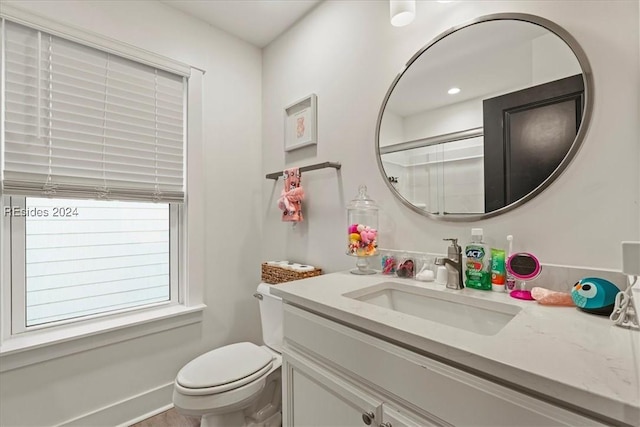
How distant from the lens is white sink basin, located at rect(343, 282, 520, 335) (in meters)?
0.87

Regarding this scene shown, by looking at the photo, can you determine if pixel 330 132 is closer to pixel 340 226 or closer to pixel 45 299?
pixel 340 226

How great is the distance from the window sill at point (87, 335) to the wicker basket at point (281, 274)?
19.2 inches

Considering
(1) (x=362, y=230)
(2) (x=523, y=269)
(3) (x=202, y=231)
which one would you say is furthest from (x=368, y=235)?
(3) (x=202, y=231)

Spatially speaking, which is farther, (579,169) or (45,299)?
(45,299)

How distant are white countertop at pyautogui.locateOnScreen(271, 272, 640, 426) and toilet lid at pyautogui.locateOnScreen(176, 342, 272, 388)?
724 mm

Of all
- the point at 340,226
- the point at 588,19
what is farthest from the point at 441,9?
the point at 340,226

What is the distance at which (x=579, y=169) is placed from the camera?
35.0 inches

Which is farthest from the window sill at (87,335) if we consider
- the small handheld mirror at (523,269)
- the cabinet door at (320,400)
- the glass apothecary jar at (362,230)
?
the small handheld mirror at (523,269)

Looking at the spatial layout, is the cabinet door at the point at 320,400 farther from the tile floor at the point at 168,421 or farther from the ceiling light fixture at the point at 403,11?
A: the ceiling light fixture at the point at 403,11

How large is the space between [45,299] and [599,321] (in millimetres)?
2247

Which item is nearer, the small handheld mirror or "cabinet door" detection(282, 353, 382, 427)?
"cabinet door" detection(282, 353, 382, 427)

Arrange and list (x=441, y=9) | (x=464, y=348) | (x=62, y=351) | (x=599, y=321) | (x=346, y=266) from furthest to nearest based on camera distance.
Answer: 1. (x=346, y=266)
2. (x=62, y=351)
3. (x=441, y=9)
4. (x=599, y=321)
5. (x=464, y=348)

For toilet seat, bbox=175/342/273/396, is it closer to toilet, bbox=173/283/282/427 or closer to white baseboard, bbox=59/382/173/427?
toilet, bbox=173/283/282/427

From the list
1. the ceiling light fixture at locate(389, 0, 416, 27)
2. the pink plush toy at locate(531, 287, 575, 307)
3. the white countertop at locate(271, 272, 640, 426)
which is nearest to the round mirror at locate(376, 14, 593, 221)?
the ceiling light fixture at locate(389, 0, 416, 27)
